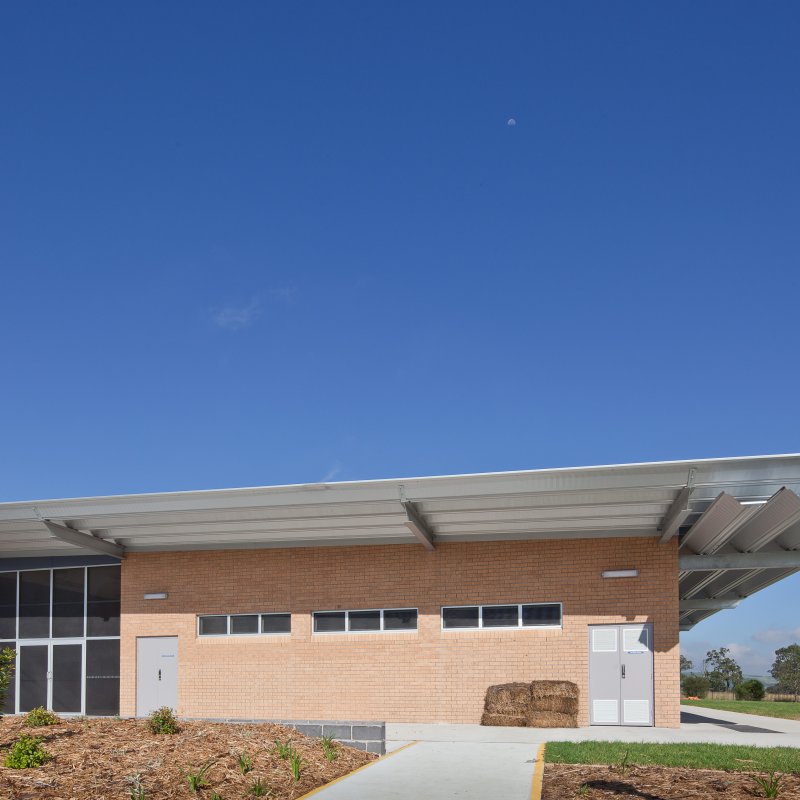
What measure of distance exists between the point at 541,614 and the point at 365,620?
4.13m

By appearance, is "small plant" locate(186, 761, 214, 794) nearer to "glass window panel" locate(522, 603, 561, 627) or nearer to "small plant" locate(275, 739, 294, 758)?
"small plant" locate(275, 739, 294, 758)

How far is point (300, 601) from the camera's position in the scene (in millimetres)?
23750

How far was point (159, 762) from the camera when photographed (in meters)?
11.9

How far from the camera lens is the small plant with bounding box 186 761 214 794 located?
35.4 ft

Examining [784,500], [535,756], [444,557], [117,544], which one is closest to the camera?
[535,756]

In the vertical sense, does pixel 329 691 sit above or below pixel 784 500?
below

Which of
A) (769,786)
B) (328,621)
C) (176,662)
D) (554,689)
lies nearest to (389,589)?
(328,621)

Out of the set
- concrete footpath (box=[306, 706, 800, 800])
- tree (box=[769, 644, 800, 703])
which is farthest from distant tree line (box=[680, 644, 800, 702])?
concrete footpath (box=[306, 706, 800, 800])

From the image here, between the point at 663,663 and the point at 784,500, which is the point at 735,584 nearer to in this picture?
the point at 663,663

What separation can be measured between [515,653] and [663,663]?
320 cm

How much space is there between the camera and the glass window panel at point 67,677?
1017 inches

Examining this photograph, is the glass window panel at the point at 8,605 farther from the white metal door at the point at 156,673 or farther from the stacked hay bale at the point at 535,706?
the stacked hay bale at the point at 535,706

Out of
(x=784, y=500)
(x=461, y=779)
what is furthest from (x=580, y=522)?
(x=461, y=779)

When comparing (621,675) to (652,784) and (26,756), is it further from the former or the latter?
(26,756)
